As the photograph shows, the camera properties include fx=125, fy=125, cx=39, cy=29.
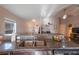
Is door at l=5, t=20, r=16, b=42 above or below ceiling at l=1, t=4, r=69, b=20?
below

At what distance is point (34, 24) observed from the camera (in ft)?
5.96

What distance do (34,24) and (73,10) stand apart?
589mm

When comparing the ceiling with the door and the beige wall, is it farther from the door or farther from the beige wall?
the door

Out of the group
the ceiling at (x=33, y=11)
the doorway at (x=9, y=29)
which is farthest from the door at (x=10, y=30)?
the ceiling at (x=33, y=11)

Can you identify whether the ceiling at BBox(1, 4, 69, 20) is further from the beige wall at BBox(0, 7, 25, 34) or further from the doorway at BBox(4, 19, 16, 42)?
the doorway at BBox(4, 19, 16, 42)

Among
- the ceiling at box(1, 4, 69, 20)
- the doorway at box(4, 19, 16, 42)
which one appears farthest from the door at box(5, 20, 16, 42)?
the ceiling at box(1, 4, 69, 20)

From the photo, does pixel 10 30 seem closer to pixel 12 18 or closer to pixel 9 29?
A: pixel 9 29

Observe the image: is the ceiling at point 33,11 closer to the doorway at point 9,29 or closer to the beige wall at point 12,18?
the beige wall at point 12,18

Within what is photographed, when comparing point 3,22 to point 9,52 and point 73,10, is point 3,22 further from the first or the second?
point 73,10

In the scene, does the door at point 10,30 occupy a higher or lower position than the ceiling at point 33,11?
Result: lower

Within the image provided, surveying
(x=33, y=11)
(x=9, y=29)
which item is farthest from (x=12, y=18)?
(x=33, y=11)

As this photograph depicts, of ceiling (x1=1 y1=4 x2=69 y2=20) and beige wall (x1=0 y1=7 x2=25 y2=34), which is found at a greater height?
ceiling (x1=1 y1=4 x2=69 y2=20)

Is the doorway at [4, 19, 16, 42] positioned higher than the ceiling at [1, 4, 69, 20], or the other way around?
the ceiling at [1, 4, 69, 20]
